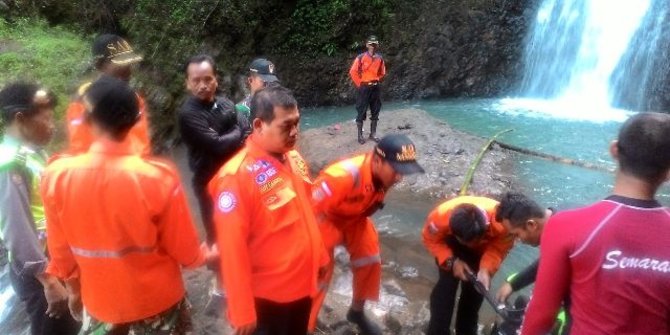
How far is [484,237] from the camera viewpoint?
3246 mm

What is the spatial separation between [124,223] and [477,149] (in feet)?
25.0

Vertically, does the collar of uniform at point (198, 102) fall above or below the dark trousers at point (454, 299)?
above

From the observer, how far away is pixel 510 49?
1639 centimetres

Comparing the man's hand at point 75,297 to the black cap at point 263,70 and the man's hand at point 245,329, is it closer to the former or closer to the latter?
the man's hand at point 245,329

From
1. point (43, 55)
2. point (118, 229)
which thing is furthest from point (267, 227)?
point (43, 55)

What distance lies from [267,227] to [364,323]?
155 centimetres

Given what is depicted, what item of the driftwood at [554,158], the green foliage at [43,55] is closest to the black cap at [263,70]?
the green foliage at [43,55]

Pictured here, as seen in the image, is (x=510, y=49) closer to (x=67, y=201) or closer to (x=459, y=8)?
(x=459, y=8)

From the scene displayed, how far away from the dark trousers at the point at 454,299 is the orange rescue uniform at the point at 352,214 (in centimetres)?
43

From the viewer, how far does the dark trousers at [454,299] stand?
11.2 feet

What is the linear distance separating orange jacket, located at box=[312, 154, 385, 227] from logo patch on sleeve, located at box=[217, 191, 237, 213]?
776mm

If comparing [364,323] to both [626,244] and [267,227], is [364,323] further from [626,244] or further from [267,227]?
[626,244]

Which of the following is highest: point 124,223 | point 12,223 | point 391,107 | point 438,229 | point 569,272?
point 569,272

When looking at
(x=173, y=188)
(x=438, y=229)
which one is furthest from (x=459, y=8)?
(x=173, y=188)
